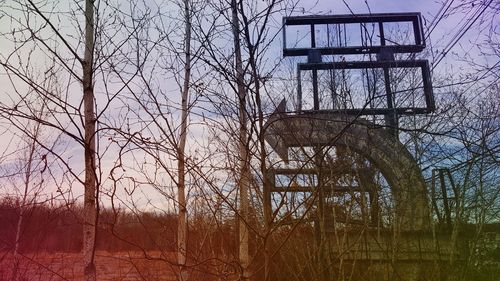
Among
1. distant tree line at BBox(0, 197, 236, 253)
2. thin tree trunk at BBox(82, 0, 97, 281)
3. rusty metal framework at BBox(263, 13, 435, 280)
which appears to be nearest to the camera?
thin tree trunk at BBox(82, 0, 97, 281)

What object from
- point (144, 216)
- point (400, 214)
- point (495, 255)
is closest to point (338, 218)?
point (400, 214)

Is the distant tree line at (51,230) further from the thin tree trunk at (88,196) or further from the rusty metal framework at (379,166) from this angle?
the rusty metal framework at (379,166)

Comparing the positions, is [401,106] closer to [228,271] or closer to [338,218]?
[338,218]

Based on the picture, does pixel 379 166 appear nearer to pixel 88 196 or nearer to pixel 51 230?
pixel 88 196

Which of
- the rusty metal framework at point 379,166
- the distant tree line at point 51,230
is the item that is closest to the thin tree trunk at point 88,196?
the distant tree line at point 51,230

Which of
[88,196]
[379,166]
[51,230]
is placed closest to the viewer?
[88,196]

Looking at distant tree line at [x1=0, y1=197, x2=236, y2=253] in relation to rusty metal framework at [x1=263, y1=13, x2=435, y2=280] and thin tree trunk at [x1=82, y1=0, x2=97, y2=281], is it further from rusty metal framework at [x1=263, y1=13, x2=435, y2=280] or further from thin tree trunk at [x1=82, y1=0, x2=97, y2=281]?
rusty metal framework at [x1=263, y1=13, x2=435, y2=280]

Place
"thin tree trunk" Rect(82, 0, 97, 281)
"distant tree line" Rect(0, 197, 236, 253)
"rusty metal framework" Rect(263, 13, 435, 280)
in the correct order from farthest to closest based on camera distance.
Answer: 1. "rusty metal framework" Rect(263, 13, 435, 280)
2. "distant tree line" Rect(0, 197, 236, 253)
3. "thin tree trunk" Rect(82, 0, 97, 281)

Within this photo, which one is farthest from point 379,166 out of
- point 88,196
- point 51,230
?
point 51,230

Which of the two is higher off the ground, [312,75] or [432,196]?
[312,75]

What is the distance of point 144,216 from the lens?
3676 mm

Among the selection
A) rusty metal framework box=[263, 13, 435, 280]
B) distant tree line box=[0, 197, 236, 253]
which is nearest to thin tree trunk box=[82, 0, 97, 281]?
distant tree line box=[0, 197, 236, 253]

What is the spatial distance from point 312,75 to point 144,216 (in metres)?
4.36

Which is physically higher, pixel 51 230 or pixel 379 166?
pixel 379 166
